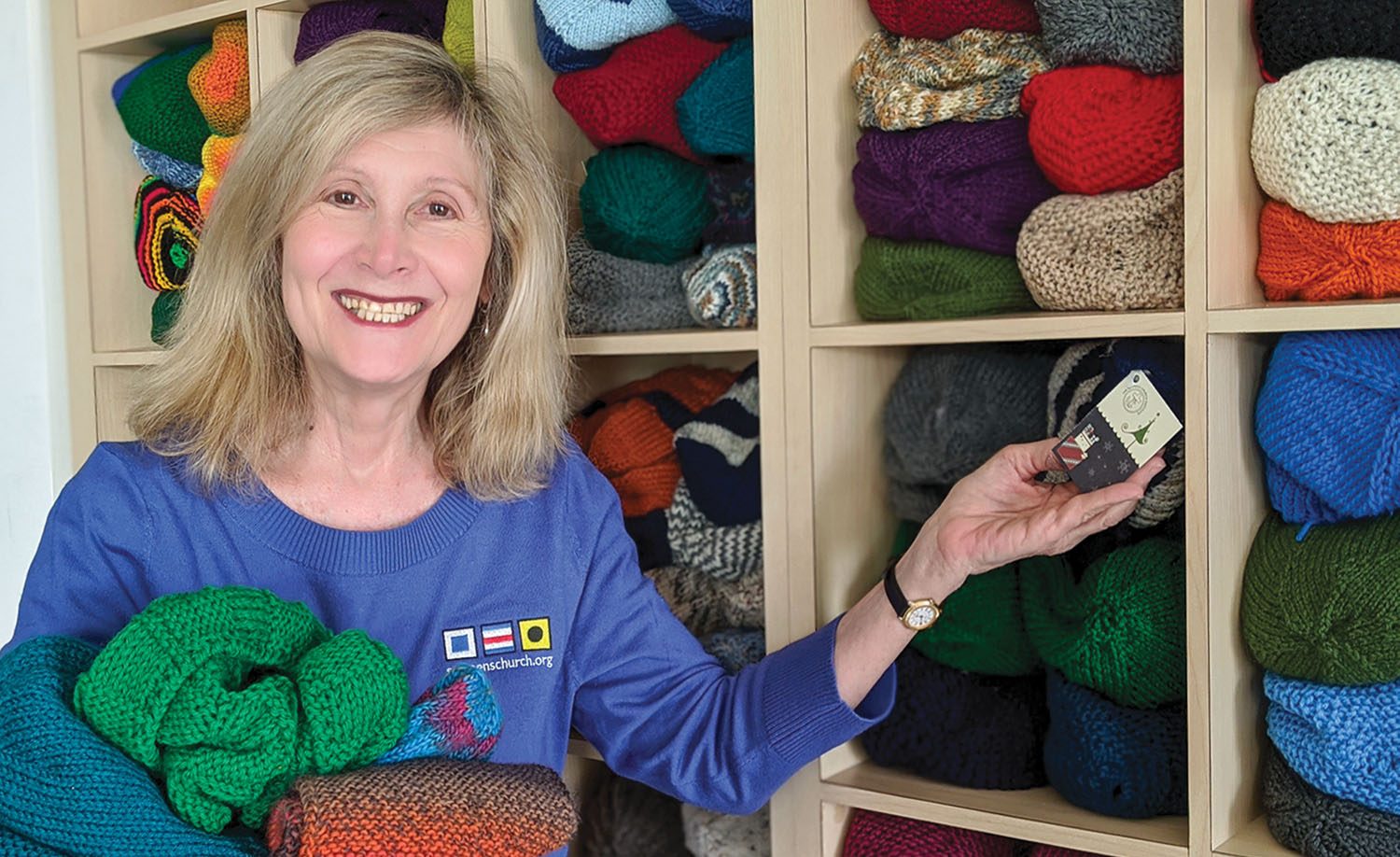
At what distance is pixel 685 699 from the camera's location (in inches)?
53.4

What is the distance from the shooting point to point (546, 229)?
1.42 meters

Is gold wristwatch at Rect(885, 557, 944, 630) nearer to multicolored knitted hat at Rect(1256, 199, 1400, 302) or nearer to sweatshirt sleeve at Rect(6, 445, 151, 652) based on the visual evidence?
multicolored knitted hat at Rect(1256, 199, 1400, 302)

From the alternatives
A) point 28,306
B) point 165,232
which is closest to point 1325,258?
point 165,232

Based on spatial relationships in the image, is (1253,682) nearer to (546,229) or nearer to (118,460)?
(546,229)

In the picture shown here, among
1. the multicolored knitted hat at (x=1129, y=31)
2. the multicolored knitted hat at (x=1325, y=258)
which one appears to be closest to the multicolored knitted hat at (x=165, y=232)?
the multicolored knitted hat at (x=1129, y=31)

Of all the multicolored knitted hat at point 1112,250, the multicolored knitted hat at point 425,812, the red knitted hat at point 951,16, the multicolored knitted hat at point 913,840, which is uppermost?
the red knitted hat at point 951,16

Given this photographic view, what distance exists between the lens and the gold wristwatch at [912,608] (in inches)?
48.4

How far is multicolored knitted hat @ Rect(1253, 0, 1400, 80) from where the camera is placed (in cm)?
105

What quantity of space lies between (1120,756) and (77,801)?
2.63 feet

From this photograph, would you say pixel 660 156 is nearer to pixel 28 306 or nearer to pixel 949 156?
pixel 949 156

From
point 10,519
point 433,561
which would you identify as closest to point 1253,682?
point 433,561

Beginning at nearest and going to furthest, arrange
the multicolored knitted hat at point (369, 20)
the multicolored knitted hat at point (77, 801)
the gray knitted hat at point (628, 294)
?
1. the multicolored knitted hat at point (77, 801)
2. the gray knitted hat at point (628, 294)
3. the multicolored knitted hat at point (369, 20)

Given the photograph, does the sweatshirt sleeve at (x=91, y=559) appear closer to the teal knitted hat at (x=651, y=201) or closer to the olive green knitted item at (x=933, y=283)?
the teal knitted hat at (x=651, y=201)

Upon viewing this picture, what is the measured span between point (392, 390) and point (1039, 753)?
682 millimetres
